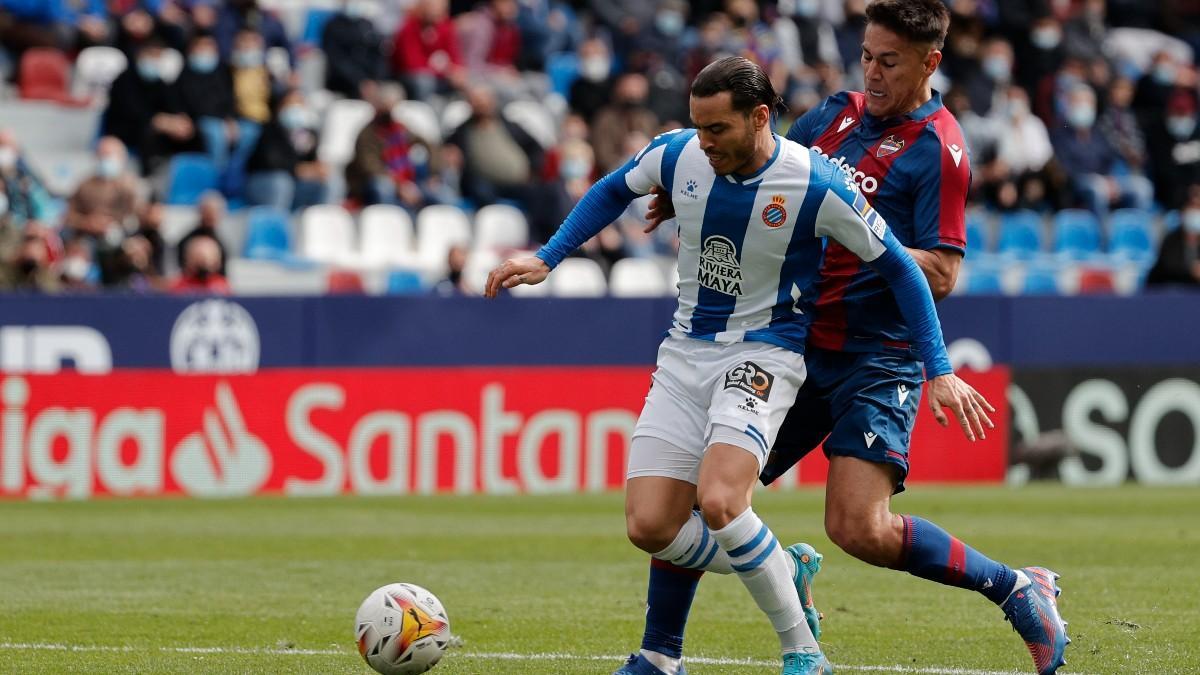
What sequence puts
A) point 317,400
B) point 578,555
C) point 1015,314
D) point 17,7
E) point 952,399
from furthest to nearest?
point 17,7 < point 1015,314 < point 317,400 < point 578,555 < point 952,399

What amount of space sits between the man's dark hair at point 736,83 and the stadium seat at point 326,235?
12064 mm

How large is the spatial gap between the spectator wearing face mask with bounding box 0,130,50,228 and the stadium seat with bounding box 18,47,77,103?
2273 millimetres

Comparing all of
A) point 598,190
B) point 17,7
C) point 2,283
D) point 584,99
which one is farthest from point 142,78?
point 598,190

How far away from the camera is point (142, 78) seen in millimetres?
17797

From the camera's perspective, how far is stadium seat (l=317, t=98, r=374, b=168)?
750 inches

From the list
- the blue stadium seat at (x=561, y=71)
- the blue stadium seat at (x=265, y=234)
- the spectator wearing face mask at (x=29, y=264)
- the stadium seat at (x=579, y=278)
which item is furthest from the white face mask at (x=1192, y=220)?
the spectator wearing face mask at (x=29, y=264)

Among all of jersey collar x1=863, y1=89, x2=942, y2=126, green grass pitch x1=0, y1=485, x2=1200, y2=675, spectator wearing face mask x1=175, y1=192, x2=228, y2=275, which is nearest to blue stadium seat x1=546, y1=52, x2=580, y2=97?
spectator wearing face mask x1=175, y1=192, x2=228, y2=275

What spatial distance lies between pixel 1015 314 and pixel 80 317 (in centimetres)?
837

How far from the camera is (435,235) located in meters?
18.4

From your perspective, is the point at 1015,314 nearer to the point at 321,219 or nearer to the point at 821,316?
the point at 321,219

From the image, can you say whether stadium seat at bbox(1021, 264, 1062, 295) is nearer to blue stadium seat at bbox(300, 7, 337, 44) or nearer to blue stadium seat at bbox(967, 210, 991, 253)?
blue stadium seat at bbox(967, 210, 991, 253)

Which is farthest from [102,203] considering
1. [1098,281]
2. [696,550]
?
[696,550]

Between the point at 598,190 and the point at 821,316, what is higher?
the point at 598,190

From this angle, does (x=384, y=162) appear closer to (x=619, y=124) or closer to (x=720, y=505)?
(x=619, y=124)
